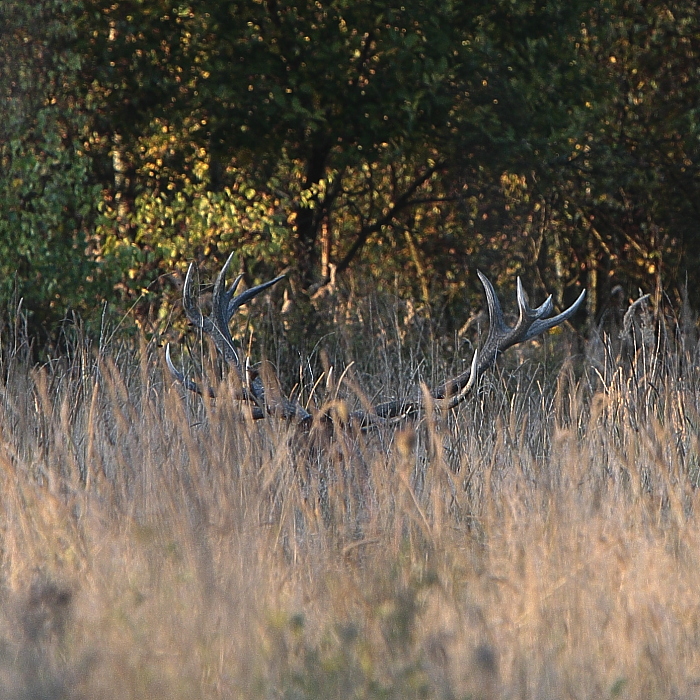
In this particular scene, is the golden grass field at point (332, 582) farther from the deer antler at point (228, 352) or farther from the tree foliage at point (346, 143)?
the tree foliage at point (346, 143)

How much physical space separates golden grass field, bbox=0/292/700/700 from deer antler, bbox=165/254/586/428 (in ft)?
0.97

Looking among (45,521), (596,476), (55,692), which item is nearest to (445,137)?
(596,476)

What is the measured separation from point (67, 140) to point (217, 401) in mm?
5709

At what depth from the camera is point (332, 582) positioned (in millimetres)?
2977

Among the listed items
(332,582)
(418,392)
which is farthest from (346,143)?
(332,582)

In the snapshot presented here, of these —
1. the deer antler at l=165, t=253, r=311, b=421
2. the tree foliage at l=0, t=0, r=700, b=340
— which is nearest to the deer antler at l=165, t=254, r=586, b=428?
the deer antler at l=165, t=253, r=311, b=421

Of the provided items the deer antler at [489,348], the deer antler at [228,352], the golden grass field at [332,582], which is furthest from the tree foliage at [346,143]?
the golden grass field at [332,582]

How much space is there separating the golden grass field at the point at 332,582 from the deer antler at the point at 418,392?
296 mm

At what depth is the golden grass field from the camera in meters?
2.40

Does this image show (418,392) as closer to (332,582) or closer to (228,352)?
(228,352)

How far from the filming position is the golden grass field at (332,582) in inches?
94.6

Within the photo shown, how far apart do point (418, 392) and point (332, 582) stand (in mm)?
1837

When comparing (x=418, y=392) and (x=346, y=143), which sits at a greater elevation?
(x=346, y=143)

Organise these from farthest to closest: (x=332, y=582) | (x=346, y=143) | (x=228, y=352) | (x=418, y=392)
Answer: (x=346, y=143), (x=228, y=352), (x=418, y=392), (x=332, y=582)
